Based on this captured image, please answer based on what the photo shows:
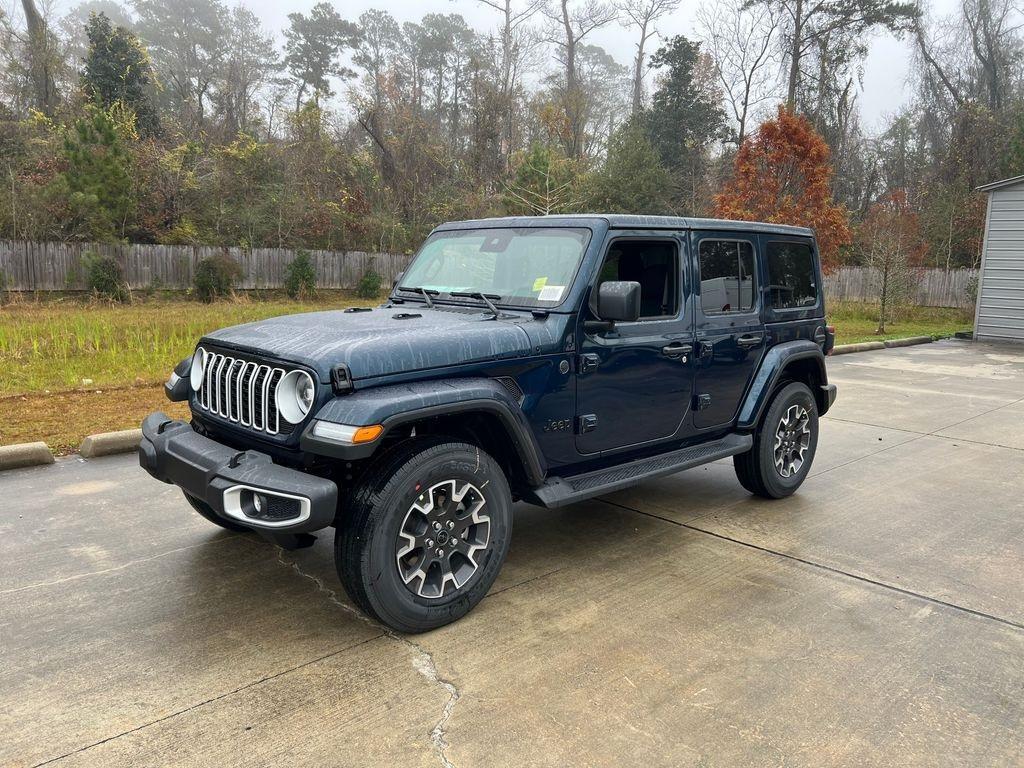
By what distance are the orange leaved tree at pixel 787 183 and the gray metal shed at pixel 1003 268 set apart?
3747 millimetres

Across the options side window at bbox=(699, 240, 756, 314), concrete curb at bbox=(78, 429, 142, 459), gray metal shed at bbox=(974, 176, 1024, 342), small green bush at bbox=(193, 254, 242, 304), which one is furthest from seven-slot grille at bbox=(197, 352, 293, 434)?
small green bush at bbox=(193, 254, 242, 304)

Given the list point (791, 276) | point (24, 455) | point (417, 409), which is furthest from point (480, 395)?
point (24, 455)

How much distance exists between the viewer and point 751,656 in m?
3.18

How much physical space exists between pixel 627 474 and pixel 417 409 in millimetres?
1505

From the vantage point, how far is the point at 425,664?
121 inches

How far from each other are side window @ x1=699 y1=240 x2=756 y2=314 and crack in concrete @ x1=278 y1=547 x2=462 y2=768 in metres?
2.65

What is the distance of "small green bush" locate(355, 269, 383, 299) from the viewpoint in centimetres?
2534

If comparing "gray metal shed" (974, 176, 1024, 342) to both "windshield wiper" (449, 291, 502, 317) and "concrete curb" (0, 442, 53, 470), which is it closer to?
"windshield wiper" (449, 291, 502, 317)

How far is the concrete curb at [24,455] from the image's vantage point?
18.6 ft

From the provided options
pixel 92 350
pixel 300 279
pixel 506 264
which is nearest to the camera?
pixel 506 264

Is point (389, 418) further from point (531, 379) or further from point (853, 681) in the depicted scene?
point (853, 681)

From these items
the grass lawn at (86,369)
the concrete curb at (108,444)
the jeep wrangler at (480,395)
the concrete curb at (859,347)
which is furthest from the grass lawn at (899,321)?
the concrete curb at (108,444)

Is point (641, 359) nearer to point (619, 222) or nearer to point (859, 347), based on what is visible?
point (619, 222)

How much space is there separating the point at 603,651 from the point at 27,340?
10495 mm
